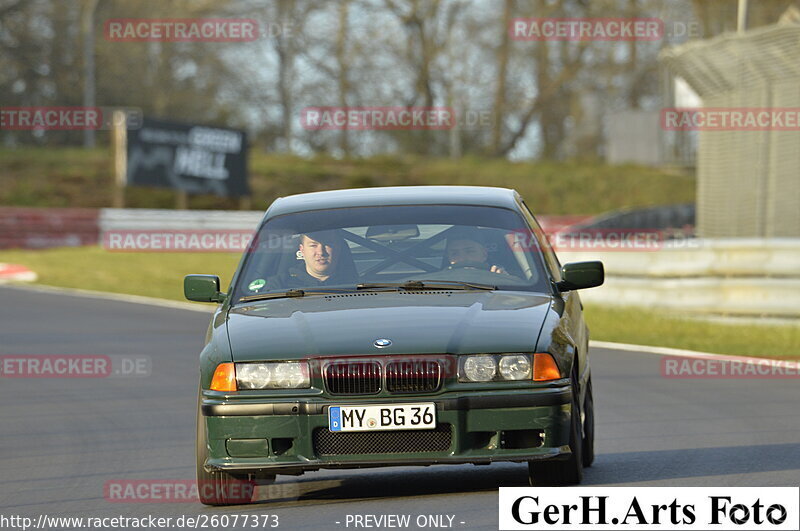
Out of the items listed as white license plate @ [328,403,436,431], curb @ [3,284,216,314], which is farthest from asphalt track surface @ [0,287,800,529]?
curb @ [3,284,216,314]

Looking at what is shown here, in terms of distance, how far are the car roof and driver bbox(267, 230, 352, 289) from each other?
33 cm

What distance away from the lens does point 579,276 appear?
8367 mm

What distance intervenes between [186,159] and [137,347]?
25.5m

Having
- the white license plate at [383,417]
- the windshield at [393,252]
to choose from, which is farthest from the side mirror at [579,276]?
the white license plate at [383,417]

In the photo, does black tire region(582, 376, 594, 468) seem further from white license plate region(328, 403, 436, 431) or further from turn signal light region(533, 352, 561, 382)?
white license plate region(328, 403, 436, 431)

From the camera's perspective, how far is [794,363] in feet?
46.9

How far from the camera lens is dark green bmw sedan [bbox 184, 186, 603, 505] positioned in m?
6.98

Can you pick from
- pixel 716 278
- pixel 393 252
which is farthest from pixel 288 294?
pixel 716 278

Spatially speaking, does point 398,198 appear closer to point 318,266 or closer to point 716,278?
point 318,266

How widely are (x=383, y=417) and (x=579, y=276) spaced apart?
1831 mm

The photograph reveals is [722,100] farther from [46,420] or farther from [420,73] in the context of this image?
[420,73]

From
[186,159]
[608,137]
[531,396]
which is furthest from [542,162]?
[531,396]

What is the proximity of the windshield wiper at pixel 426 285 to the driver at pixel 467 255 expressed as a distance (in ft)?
0.52

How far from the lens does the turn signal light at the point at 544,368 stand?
709 centimetres
